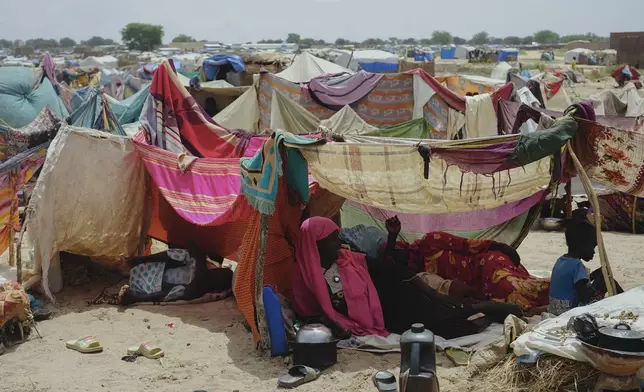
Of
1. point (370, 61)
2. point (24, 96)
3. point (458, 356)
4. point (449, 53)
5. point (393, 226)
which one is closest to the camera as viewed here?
point (458, 356)

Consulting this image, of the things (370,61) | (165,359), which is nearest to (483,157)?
(165,359)

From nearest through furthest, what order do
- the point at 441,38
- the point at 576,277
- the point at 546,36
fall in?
the point at 576,277 → the point at 546,36 → the point at 441,38

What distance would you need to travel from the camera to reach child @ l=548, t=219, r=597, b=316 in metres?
5.14

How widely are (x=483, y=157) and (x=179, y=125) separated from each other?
3752mm

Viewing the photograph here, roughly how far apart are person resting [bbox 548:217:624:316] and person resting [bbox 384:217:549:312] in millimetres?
502

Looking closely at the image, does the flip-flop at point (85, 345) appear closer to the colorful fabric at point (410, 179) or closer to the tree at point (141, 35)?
the colorful fabric at point (410, 179)

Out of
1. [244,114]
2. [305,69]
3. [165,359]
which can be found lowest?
[165,359]

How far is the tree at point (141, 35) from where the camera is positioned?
103 metres

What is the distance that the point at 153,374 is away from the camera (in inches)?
198

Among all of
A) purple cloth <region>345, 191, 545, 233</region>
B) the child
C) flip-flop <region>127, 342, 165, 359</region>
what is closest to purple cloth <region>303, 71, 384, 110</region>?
purple cloth <region>345, 191, 545, 233</region>

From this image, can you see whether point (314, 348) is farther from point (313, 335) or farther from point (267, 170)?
point (267, 170)

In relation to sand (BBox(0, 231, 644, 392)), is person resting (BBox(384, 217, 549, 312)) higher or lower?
higher

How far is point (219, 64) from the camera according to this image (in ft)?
53.2

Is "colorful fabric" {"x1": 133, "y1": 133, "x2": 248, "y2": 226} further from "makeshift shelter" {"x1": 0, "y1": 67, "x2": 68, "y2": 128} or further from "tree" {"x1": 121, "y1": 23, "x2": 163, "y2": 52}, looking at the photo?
"tree" {"x1": 121, "y1": 23, "x2": 163, "y2": 52}
